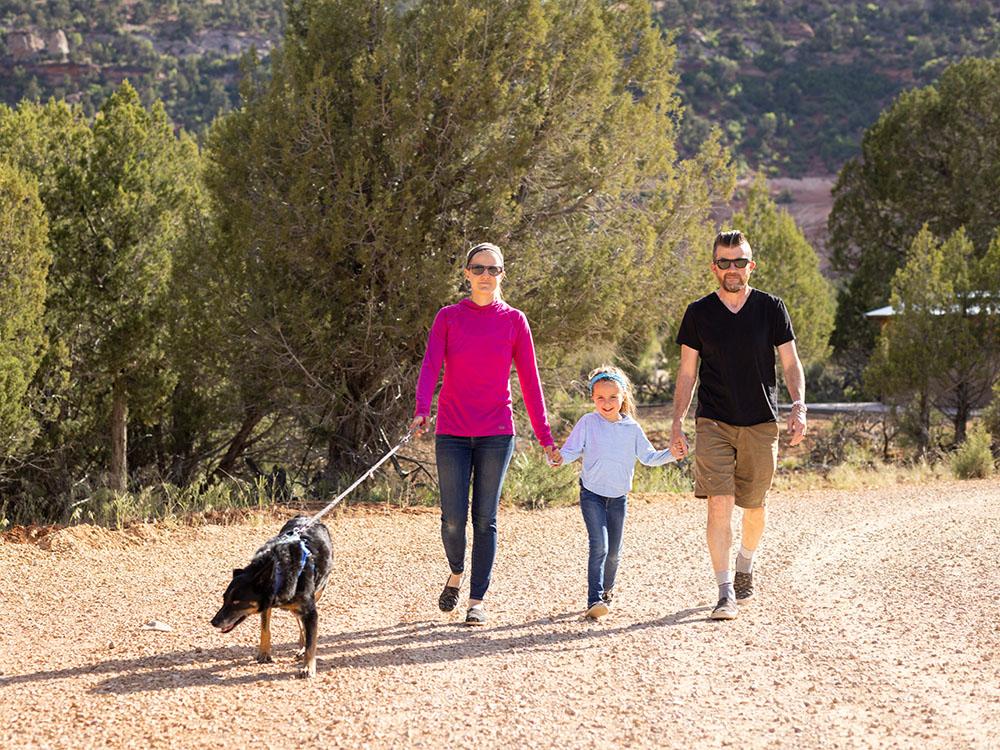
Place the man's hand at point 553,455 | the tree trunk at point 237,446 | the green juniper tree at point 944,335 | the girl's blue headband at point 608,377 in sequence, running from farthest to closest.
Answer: the green juniper tree at point 944,335 → the tree trunk at point 237,446 → the girl's blue headband at point 608,377 → the man's hand at point 553,455

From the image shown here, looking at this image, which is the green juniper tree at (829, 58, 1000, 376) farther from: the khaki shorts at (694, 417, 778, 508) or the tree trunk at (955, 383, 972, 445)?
the khaki shorts at (694, 417, 778, 508)

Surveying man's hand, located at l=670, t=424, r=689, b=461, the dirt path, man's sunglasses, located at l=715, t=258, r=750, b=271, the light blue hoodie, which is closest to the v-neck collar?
man's sunglasses, located at l=715, t=258, r=750, b=271

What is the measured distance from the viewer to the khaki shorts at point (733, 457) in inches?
256

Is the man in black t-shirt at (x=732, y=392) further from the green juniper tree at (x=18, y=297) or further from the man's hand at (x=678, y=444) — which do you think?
the green juniper tree at (x=18, y=297)

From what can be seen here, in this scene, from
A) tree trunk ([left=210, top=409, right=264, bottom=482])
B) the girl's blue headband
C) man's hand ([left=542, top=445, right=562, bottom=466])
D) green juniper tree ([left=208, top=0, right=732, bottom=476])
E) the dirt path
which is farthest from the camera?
tree trunk ([left=210, top=409, right=264, bottom=482])

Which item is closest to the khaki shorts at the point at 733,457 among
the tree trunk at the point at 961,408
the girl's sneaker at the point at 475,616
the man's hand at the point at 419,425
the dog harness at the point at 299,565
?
the girl's sneaker at the point at 475,616

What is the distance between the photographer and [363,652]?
5762mm

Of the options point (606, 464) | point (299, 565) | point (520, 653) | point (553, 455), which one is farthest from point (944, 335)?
point (299, 565)

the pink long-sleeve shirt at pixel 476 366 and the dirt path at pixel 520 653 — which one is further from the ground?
the pink long-sleeve shirt at pixel 476 366

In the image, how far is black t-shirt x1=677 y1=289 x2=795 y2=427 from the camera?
6.44 meters

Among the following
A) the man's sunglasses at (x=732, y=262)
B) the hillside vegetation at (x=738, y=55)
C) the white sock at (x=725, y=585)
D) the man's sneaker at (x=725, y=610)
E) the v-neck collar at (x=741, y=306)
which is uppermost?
the hillside vegetation at (x=738, y=55)

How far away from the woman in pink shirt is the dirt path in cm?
67

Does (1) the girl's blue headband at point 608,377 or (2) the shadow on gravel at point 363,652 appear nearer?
(2) the shadow on gravel at point 363,652

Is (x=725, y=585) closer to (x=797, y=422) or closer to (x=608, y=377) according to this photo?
(x=797, y=422)
